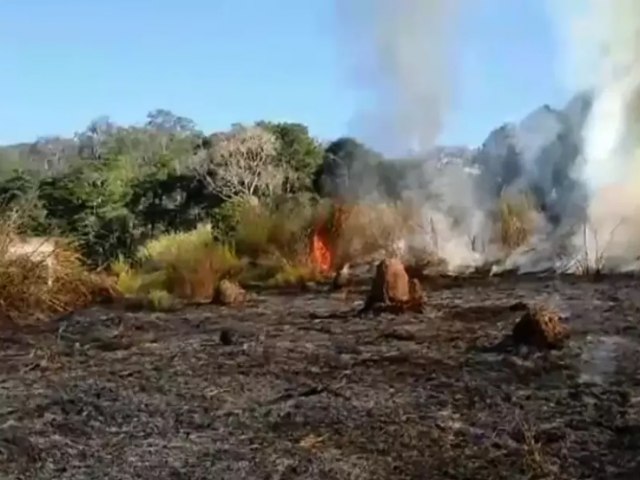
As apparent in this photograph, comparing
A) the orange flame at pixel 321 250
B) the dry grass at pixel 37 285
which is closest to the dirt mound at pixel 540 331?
the dry grass at pixel 37 285

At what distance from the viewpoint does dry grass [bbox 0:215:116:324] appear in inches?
456

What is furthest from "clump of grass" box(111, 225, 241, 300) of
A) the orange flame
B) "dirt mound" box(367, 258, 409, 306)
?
"dirt mound" box(367, 258, 409, 306)

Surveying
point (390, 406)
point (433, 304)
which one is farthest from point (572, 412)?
point (433, 304)

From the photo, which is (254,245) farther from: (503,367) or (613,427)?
(613,427)

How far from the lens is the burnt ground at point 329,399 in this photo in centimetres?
500

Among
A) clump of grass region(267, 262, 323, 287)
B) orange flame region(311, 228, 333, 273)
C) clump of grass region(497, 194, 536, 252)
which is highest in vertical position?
clump of grass region(497, 194, 536, 252)

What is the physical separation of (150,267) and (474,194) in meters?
5.30

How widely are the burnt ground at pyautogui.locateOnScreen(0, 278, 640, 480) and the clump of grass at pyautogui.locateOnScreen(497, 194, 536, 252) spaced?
17.6 ft

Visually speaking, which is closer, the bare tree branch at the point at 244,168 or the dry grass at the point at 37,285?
the dry grass at the point at 37,285

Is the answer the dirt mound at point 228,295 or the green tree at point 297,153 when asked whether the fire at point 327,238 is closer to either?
the dirt mound at point 228,295

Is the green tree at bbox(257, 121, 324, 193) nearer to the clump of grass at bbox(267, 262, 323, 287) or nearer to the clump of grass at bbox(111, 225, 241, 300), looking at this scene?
the clump of grass at bbox(111, 225, 241, 300)

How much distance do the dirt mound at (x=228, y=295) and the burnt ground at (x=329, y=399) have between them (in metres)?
1.50

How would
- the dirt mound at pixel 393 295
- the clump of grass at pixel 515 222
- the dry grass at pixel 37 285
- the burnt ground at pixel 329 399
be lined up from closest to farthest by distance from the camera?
the burnt ground at pixel 329 399
the dirt mound at pixel 393 295
the dry grass at pixel 37 285
the clump of grass at pixel 515 222

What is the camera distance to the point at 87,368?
7.82m
